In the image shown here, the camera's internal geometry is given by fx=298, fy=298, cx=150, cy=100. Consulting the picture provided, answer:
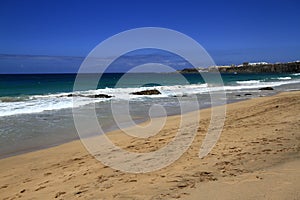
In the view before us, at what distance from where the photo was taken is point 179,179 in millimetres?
4527

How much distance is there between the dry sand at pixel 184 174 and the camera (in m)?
4.02

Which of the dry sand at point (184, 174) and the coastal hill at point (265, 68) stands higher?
the coastal hill at point (265, 68)

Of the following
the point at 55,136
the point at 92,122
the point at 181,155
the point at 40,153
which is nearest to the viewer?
the point at 181,155

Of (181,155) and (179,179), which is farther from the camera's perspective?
(181,155)

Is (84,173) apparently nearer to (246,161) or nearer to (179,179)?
(179,179)

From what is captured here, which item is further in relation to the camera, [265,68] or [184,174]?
[265,68]

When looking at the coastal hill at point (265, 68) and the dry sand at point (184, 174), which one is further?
the coastal hill at point (265, 68)

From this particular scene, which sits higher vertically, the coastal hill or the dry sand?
the coastal hill

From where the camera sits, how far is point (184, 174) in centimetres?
473

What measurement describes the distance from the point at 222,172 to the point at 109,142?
4224mm

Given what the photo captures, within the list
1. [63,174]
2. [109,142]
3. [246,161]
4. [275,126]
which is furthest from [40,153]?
[275,126]

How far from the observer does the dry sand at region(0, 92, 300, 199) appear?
4.02 m

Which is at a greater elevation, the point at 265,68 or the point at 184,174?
the point at 265,68

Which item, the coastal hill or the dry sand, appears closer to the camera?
the dry sand
